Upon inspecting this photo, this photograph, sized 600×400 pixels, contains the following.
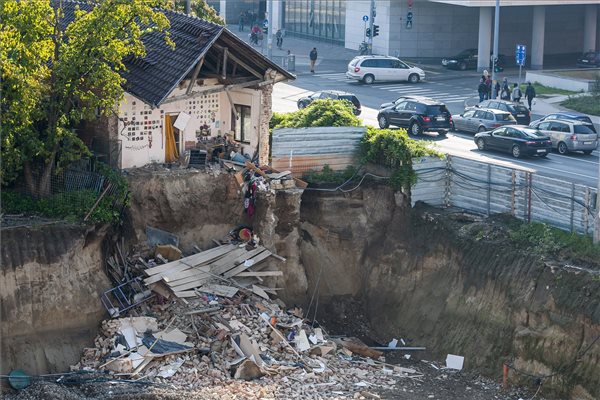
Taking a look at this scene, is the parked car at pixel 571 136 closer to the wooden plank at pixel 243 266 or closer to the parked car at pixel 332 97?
the parked car at pixel 332 97

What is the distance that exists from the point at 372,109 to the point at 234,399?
94.6 feet

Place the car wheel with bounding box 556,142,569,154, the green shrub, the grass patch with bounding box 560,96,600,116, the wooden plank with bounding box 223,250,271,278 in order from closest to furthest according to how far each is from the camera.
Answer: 1. the wooden plank with bounding box 223,250,271,278
2. the green shrub
3. the car wheel with bounding box 556,142,569,154
4. the grass patch with bounding box 560,96,600,116

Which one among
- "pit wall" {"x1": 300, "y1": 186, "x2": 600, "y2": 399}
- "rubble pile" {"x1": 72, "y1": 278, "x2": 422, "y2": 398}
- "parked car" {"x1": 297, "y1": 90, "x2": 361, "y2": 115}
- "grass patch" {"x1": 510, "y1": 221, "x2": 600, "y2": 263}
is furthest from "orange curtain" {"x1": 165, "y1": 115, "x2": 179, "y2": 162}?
"parked car" {"x1": 297, "y1": 90, "x2": 361, "y2": 115}

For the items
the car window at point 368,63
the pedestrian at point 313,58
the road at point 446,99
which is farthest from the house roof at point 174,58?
the pedestrian at point 313,58

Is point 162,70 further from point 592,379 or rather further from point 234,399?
point 592,379

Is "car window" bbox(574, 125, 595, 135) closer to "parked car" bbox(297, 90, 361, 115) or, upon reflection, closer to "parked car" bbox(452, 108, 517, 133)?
"parked car" bbox(452, 108, 517, 133)

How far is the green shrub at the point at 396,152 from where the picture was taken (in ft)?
118

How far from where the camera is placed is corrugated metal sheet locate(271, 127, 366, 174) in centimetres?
3656

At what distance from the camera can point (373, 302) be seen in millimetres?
35281

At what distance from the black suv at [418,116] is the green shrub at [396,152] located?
1227 centimetres

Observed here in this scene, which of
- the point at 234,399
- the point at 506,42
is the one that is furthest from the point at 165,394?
the point at 506,42

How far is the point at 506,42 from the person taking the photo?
75062 millimetres

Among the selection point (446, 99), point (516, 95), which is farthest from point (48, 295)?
point (446, 99)

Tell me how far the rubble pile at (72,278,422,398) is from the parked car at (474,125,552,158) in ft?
49.3
